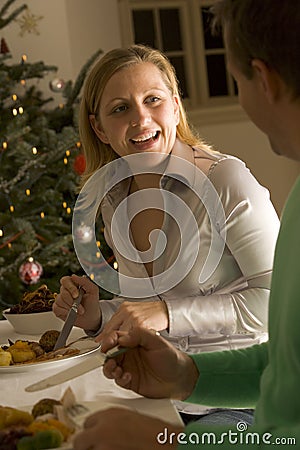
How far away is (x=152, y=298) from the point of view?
1853 millimetres

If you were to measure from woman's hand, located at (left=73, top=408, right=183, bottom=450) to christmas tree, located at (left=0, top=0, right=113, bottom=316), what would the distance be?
9.51ft

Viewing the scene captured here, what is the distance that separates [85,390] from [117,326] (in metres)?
0.22

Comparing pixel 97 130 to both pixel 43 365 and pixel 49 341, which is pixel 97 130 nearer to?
pixel 49 341

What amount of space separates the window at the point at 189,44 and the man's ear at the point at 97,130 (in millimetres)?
3286

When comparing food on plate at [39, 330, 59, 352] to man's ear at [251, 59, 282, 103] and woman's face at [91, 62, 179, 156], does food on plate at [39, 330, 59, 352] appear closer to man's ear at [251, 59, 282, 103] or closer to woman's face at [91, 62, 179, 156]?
woman's face at [91, 62, 179, 156]

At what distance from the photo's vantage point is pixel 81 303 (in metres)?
1.70

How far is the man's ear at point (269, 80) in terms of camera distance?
869 mm

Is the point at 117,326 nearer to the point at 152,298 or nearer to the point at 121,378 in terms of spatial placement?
the point at 121,378

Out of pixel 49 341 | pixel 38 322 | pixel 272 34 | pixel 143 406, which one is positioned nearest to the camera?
pixel 272 34

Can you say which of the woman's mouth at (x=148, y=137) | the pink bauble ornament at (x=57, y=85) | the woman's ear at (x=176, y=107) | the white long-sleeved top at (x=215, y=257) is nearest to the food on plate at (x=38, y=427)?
the white long-sleeved top at (x=215, y=257)

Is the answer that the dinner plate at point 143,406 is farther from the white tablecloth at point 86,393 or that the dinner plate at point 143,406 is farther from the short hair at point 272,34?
the short hair at point 272,34

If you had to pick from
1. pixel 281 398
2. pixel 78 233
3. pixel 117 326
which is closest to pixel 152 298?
pixel 117 326

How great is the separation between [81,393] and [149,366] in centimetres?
13

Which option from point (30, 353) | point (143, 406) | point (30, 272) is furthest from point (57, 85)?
point (143, 406)
